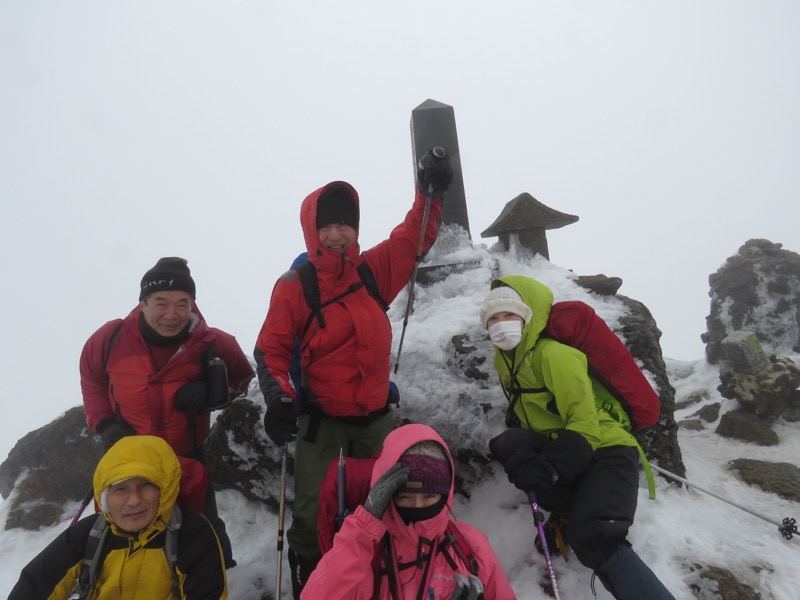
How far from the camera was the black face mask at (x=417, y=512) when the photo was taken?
2658mm

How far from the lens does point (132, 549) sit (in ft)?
10.1

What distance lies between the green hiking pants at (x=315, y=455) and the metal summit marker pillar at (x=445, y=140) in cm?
502

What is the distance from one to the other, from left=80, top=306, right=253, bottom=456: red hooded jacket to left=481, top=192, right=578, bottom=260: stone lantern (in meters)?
5.63

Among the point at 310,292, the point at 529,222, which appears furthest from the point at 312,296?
the point at 529,222

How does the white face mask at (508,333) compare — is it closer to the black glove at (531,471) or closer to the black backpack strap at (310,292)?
the black glove at (531,471)

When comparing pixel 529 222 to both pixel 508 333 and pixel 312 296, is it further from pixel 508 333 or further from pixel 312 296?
pixel 312 296

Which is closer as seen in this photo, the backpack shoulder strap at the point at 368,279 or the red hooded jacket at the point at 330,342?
the red hooded jacket at the point at 330,342

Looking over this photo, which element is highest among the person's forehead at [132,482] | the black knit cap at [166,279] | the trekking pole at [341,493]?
the black knit cap at [166,279]

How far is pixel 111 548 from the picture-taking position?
3082mm

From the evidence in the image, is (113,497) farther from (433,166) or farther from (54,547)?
(433,166)

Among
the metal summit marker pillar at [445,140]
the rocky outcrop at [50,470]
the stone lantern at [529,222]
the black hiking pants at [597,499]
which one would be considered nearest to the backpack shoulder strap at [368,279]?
the black hiking pants at [597,499]

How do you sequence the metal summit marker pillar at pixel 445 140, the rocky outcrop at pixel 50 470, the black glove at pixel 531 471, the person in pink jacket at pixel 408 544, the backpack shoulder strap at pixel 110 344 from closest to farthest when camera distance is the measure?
the person in pink jacket at pixel 408 544
the black glove at pixel 531 471
the backpack shoulder strap at pixel 110 344
the rocky outcrop at pixel 50 470
the metal summit marker pillar at pixel 445 140

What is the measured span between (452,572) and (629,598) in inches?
46.5

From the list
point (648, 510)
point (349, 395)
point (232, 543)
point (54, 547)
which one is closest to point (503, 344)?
point (349, 395)
